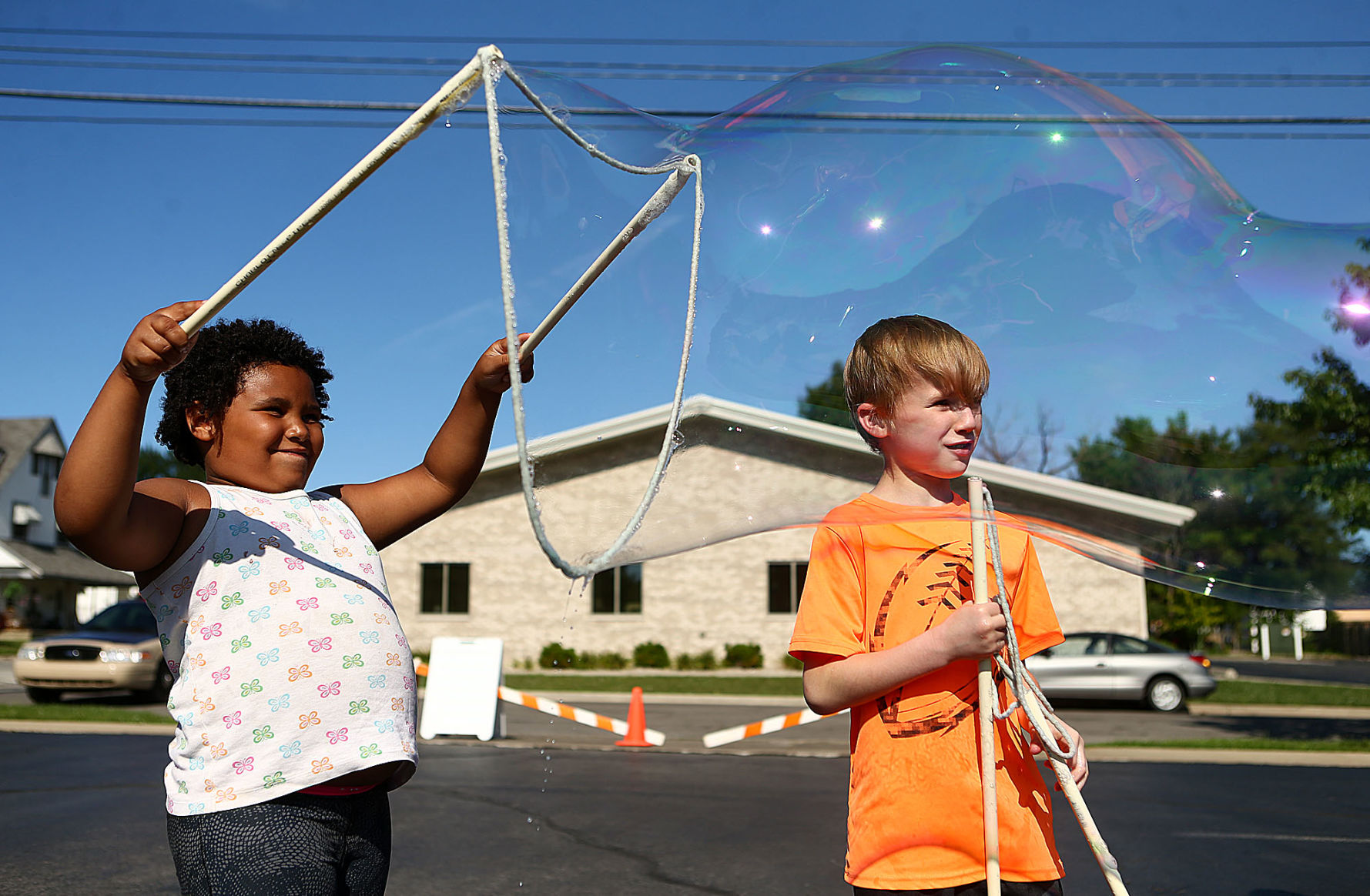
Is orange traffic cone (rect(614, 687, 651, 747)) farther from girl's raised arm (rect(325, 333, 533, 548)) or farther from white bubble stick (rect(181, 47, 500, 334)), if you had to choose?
white bubble stick (rect(181, 47, 500, 334))

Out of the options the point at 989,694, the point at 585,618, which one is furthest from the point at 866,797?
the point at 585,618

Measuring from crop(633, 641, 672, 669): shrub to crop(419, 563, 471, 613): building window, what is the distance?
13.5 feet

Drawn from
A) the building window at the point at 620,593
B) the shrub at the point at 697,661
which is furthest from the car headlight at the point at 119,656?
the shrub at the point at 697,661

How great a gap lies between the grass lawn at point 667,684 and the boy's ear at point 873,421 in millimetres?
15702

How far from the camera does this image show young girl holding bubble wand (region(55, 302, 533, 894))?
2.04m

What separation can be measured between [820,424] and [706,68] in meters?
13.8

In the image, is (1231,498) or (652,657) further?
(652,657)

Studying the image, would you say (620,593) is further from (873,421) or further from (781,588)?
(873,421)

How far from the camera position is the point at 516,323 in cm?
177

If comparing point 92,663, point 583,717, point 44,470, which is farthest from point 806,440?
point 44,470

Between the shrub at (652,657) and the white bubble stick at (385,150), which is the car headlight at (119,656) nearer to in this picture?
the shrub at (652,657)

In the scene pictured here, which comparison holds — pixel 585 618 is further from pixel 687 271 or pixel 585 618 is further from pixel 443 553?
pixel 687 271

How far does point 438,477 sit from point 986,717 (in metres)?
1.45

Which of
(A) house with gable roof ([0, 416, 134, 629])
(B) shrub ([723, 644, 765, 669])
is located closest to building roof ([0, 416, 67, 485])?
(A) house with gable roof ([0, 416, 134, 629])
